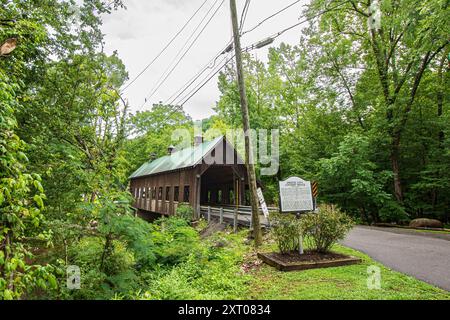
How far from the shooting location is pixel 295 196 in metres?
7.17

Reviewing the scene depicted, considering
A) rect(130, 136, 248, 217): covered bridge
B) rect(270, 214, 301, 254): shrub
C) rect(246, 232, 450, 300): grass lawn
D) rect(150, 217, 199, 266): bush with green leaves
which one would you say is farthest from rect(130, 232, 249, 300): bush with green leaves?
rect(130, 136, 248, 217): covered bridge

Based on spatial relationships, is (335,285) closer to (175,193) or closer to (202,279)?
(202,279)

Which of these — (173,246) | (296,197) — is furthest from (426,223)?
(173,246)

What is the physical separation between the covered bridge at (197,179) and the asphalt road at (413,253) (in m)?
9.48

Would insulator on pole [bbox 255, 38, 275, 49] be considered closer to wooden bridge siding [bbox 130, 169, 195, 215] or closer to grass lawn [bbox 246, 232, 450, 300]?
grass lawn [bbox 246, 232, 450, 300]

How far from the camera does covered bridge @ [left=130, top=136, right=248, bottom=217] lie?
1684 cm

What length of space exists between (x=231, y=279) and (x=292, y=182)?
3.19m

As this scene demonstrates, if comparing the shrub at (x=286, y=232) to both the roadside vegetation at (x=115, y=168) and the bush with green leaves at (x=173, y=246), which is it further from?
the bush with green leaves at (x=173, y=246)

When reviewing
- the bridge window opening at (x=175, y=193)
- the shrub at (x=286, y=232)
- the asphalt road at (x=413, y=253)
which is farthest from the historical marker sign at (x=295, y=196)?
the bridge window opening at (x=175, y=193)

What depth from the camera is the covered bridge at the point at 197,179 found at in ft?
55.3

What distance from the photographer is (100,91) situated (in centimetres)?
707

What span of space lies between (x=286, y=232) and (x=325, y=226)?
40.9 inches

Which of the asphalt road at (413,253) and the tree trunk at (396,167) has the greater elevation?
the tree trunk at (396,167)
